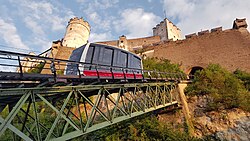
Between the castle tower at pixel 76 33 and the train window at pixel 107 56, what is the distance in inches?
1032

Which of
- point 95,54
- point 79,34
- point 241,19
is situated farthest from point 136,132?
point 79,34

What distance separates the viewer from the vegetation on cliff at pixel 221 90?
458 inches

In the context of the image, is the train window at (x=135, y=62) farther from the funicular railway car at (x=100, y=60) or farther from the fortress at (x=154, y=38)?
the fortress at (x=154, y=38)

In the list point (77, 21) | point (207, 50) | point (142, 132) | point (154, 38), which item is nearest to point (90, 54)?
point (142, 132)

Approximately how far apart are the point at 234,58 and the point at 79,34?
28673 millimetres

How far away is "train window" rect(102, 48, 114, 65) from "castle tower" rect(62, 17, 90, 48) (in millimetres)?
26225

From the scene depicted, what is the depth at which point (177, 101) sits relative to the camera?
41.3 feet

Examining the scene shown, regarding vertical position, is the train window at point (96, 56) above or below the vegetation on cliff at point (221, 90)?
above

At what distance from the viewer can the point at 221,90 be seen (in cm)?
1291

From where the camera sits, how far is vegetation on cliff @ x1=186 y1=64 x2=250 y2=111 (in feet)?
38.1

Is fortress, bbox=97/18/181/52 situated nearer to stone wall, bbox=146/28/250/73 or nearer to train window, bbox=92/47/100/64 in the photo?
stone wall, bbox=146/28/250/73

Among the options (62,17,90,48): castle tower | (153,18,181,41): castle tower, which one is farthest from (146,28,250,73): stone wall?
(62,17,90,48): castle tower

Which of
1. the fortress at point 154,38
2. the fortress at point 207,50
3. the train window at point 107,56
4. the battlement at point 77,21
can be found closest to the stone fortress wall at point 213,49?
the fortress at point 207,50

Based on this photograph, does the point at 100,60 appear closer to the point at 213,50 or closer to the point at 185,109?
the point at 185,109
